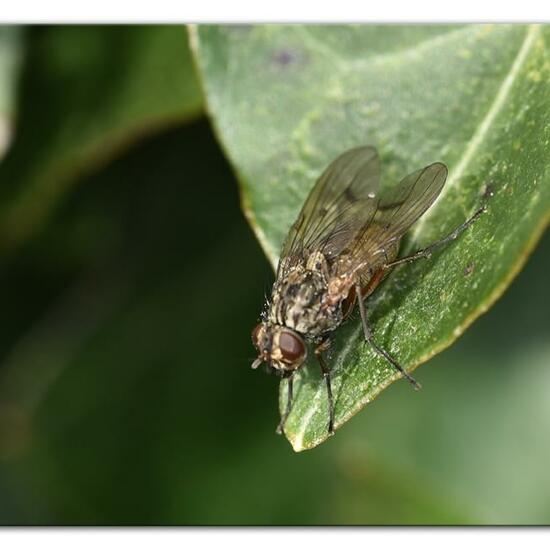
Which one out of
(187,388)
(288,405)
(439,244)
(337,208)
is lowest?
(187,388)

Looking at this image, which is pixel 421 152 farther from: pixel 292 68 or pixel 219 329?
pixel 219 329

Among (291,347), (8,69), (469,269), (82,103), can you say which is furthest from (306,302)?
(8,69)

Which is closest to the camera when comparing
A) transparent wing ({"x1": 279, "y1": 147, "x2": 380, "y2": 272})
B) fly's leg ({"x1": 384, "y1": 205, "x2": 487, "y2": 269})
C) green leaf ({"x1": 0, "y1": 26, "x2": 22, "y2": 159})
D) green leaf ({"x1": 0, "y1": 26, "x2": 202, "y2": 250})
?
fly's leg ({"x1": 384, "y1": 205, "x2": 487, "y2": 269})

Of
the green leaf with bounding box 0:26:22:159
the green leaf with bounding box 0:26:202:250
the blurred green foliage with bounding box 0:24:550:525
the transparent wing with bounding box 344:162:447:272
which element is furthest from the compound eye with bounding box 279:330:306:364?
the green leaf with bounding box 0:26:22:159

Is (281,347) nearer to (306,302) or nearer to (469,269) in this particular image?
(306,302)

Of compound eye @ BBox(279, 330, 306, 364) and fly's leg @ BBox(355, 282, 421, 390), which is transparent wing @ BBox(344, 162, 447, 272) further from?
compound eye @ BBox(279, 330, 306, 364)

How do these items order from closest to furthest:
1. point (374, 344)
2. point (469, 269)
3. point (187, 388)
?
point (469, 269)
point (374, 344)
point (187, 388)
